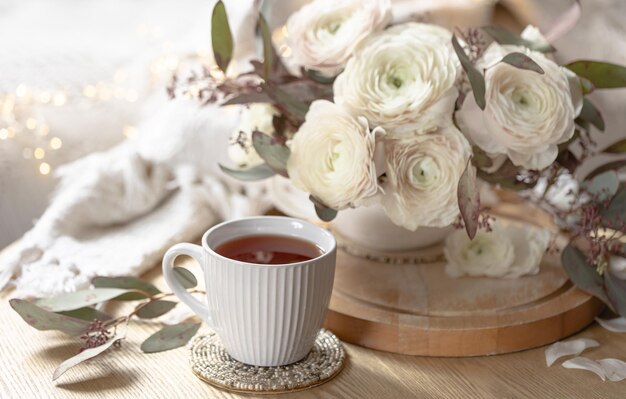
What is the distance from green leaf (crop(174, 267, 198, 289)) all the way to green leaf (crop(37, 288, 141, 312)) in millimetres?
75

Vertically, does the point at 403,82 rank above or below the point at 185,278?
above

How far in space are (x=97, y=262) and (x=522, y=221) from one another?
0.53m

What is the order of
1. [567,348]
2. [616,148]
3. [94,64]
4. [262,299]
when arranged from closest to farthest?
[262,299] < [567,348] < [616,148] < [94,64]

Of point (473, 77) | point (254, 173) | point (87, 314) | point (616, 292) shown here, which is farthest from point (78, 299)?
point (616, 292)

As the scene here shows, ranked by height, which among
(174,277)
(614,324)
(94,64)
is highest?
(94,64)

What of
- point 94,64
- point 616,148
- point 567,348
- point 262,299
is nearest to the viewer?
point 262,299

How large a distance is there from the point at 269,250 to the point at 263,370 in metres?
0.11

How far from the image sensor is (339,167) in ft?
2.48

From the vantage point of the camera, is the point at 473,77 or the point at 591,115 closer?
the point at 473,77

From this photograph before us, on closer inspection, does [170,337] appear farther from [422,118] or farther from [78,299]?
[422,118]

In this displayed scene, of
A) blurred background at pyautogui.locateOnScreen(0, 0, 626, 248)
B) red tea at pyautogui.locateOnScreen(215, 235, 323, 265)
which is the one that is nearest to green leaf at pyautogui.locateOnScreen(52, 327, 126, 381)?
red tea at pyautogui.locateOnScreen(215, 235, 323, 265)

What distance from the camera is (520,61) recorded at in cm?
72

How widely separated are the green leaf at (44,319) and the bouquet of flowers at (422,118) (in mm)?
247

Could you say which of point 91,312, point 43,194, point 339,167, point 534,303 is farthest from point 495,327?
point 43,194
